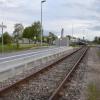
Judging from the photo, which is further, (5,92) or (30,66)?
(30,66)

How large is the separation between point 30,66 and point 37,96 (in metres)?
10.6

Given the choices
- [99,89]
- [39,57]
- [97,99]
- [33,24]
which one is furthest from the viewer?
[33,24]

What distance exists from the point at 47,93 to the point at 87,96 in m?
1.43

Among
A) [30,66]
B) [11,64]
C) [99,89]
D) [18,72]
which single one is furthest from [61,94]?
[30,66]

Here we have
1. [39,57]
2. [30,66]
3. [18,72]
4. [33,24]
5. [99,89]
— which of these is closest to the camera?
[99,89]

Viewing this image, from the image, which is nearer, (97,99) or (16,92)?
(97,99)

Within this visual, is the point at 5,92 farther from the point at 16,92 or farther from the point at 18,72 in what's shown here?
the point at 18,72

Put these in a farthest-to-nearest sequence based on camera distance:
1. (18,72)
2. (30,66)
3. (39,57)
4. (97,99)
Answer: (39,57) → (30,66) → (18,72) → (97,99)

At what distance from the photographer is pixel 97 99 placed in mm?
10664

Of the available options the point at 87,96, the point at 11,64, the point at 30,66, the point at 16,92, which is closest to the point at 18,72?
the point at 11,64

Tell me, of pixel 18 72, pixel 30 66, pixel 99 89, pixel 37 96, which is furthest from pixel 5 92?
pixel 30 66

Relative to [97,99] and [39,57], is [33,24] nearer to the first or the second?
[39,57]

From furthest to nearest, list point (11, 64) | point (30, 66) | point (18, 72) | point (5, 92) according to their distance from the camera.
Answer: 1. point (30, 66)
2. point (18, 72)
3. point (11, 64)
4. point (5, 92)

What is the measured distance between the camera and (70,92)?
1215 cm
